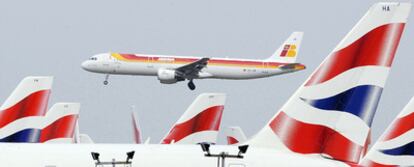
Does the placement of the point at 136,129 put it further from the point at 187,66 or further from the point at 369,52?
the point at 187,66

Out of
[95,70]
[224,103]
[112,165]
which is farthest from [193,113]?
[95,70]

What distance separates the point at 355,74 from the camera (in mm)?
21844

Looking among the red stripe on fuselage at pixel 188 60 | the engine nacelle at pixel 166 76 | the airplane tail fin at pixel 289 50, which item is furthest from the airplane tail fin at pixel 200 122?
the airplane tail fin at pixel 289 50

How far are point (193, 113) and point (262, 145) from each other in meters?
18.4

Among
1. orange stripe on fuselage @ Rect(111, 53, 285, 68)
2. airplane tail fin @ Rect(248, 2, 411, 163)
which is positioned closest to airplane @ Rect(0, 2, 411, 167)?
airplane tail fin @ Rect(248, 2, 411, 163)

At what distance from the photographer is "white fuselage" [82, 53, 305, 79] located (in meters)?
109

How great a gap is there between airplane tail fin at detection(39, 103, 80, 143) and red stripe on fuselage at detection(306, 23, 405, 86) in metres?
17.4

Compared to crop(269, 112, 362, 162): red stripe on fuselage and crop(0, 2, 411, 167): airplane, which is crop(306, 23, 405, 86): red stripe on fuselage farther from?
crop(269, 112, 362, 162): red stripe on fuselage

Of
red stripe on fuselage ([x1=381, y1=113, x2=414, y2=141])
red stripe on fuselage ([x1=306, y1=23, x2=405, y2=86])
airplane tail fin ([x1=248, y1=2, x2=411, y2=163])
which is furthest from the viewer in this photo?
red stripe on fuselage ([x1=381, y1=113, x2=414, y2=141])

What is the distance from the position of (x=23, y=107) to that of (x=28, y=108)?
20 centimetres

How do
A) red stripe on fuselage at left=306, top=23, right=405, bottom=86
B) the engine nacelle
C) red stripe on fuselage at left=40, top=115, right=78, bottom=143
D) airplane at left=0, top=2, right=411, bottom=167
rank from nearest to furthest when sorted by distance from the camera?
airplane at left=0, top=2, right=411, bottom=167
red stripe on fuselage at left=306, top=23, right=405, bottom=86
red stripe on fuselage at left=40, top=115, right=78, bottom=143
the engine nacelle

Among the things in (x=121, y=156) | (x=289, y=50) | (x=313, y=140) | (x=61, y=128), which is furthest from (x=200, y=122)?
(x=289, y=50)

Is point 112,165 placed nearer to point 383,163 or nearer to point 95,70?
point 383,163

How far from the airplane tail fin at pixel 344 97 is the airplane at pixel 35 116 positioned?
14.2 meters
